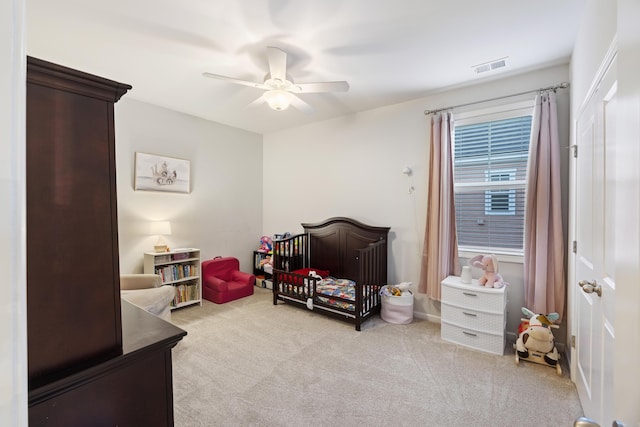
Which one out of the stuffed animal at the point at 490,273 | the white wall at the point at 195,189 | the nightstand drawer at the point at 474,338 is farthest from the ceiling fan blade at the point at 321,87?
the nightstand drawer at the point at 474,338

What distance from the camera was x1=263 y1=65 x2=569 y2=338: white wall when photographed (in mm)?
2799

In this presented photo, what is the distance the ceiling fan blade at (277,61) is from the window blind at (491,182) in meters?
2.00

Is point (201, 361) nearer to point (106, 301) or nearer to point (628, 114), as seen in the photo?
point (106, 301)

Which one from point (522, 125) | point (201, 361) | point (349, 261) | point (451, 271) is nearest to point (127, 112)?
point (201, 361)

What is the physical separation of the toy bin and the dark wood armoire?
2.66 meters

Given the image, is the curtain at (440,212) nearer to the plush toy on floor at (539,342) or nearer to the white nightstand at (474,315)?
the white nightstand at (474,315)

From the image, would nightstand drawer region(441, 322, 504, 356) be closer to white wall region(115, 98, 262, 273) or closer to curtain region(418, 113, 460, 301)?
curtain region(418, 113, 460, 301)

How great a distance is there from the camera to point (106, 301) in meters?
0.84

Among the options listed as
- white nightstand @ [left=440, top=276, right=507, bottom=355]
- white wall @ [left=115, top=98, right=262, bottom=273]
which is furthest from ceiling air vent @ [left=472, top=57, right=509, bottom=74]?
white wall @ [left=115, top=98, right=262, bottom=273]

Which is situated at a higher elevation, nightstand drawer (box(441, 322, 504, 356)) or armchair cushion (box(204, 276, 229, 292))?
armchair cushion (box(204, 276, 229, 292))

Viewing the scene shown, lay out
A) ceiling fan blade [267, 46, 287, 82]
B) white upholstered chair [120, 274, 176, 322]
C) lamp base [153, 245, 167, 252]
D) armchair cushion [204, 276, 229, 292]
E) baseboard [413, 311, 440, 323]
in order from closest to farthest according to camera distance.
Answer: ceiling fan blade [267, 46, 287, 82] < white upholstered chair [120, 274, 176, 322] < baseboard [413, 311, 440, 323] < lamp base [153, 245, 167, 252] < armchair cushion [204, 276, 229, 292]

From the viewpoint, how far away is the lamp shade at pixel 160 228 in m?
3.55

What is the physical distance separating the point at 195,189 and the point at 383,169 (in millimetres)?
2623

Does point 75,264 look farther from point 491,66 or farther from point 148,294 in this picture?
point 491,66
